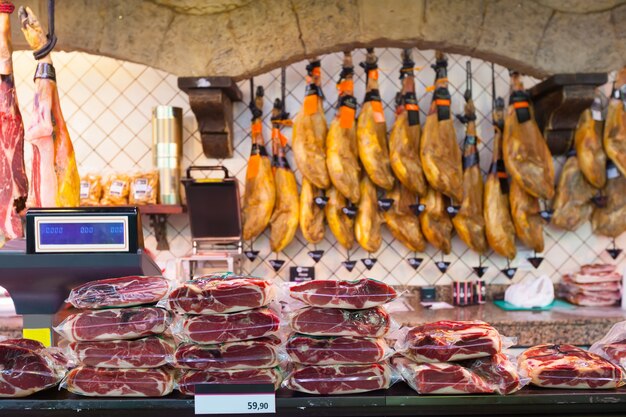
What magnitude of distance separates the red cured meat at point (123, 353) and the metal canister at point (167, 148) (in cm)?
256

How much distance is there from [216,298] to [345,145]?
264 cm

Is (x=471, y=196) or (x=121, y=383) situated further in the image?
(x=471, y=196)

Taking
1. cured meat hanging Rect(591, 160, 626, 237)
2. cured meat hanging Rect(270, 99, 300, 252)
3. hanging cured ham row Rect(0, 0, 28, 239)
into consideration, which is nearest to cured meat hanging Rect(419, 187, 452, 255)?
cured meat hanging Rect(270, 99, 300, 252)

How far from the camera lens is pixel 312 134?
3.96 m

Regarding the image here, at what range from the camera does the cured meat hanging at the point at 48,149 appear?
202cm

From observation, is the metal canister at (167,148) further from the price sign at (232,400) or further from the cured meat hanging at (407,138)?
the price sign at (232,400)

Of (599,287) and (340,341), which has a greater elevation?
(340,341)

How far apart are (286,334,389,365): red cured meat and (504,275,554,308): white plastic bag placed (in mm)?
2872

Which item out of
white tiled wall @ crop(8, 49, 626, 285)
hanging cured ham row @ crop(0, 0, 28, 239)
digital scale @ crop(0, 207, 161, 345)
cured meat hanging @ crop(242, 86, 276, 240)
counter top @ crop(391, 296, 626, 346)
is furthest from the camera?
white tiled wall @ crop(8, 49, 626, 285)

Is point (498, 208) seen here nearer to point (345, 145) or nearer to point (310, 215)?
point (345, 145)

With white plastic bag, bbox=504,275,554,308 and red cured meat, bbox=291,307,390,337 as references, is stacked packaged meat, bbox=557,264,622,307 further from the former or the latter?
red cured meat, bbox=291,307,390,337

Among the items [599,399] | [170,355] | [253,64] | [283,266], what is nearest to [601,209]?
[283,266]

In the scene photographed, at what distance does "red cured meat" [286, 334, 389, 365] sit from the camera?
1.45m

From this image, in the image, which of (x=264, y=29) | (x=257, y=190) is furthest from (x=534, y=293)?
(x=264, y=29)
